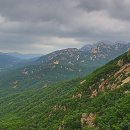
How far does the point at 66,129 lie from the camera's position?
140875 millimetres

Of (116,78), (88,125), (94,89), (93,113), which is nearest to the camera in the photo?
(88,125)

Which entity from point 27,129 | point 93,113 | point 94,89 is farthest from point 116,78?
point 27,129

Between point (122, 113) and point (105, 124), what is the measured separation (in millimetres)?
7480

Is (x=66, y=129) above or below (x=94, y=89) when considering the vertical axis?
below

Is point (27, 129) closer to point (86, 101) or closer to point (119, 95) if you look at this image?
point (86, 101)

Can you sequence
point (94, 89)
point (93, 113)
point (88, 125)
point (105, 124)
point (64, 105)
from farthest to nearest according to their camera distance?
point (64, 105) < point (94, 89) < point (93, 113) < point (88, 125) < point (105, 124)

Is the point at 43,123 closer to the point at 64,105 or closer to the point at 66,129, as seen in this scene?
the point at 64,105

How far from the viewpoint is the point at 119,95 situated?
460ft

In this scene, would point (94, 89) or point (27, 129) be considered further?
point (27, 129)

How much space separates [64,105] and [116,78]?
41367 mm

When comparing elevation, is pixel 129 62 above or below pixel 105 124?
above

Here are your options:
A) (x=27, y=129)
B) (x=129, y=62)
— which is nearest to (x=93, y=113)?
(x=129, y=62)

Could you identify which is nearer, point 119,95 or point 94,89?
point 119,95

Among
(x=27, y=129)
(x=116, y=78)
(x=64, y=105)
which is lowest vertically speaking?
(x=27, y=129)
